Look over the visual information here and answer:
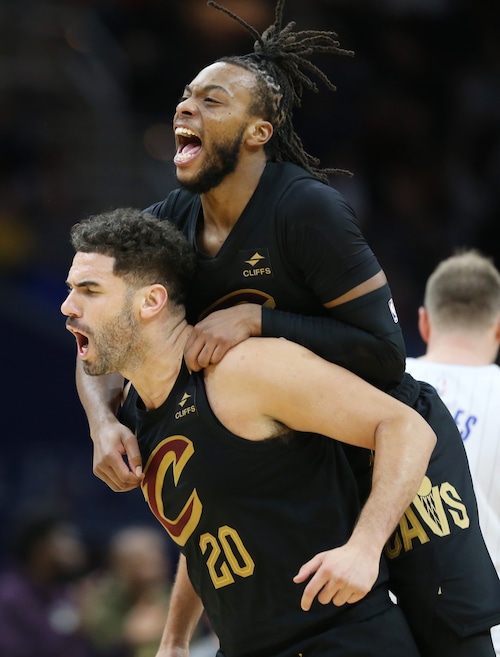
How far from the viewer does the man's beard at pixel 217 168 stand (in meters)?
3.35

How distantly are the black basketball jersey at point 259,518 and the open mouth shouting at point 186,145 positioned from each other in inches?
29.5

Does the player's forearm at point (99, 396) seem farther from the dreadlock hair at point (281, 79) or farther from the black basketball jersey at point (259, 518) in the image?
the dreadlock hair at point (281, 79)

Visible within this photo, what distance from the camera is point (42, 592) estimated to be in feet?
22.0

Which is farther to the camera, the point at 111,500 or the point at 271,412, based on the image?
the point at 111,500

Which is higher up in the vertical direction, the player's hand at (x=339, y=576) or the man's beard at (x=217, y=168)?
the man's beard at (x=217, y=168)

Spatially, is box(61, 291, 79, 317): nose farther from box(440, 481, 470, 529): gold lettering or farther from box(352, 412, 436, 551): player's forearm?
box(440, 481, 470, 529): gold lettering

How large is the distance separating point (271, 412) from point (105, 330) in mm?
603

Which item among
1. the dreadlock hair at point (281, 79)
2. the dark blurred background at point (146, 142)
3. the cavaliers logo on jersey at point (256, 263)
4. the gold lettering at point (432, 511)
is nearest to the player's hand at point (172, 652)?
the gold lettering at point (432, 511)

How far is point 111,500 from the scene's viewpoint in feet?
26.1

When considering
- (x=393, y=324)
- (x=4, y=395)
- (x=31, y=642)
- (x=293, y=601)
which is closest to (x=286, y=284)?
(x=393, y=324)

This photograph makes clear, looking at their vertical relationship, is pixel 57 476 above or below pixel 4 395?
below

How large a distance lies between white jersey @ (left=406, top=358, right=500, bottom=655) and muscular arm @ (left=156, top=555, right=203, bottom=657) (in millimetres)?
1124

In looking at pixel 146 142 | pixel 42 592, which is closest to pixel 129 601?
pixel 42 592

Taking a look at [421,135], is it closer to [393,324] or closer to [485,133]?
[485,133]
